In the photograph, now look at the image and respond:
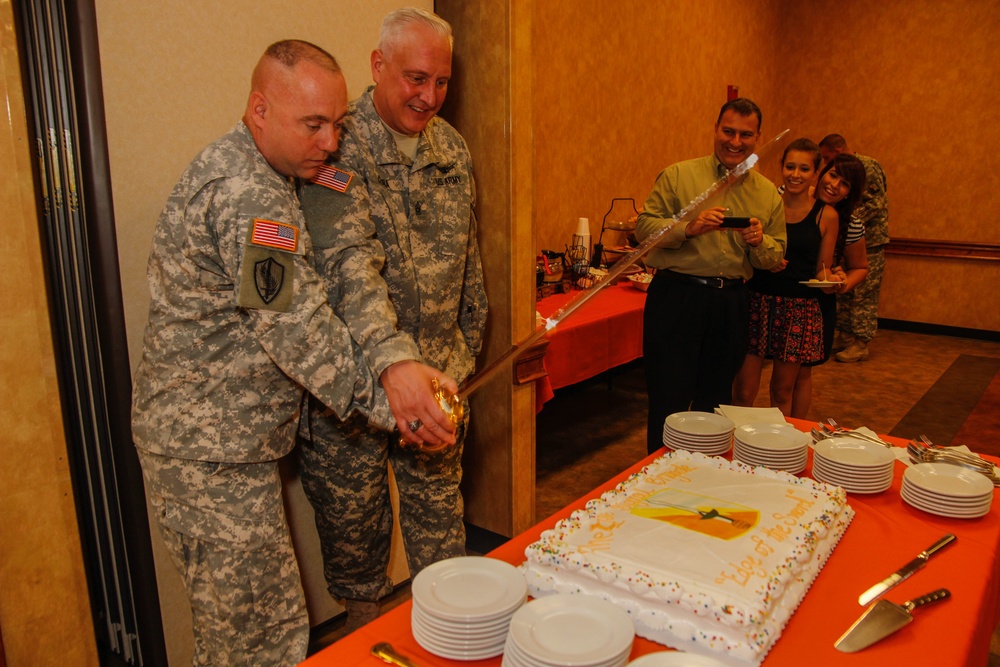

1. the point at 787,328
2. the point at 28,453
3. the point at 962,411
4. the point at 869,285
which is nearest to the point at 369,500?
the point at 28,453

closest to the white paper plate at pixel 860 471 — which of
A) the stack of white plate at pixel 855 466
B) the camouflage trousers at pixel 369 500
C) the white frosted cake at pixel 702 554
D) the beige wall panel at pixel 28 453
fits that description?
the stack of white plate at pixel 855 466

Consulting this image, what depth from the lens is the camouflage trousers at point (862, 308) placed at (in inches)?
226

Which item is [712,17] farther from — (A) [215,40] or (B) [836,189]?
(A) [215,40]

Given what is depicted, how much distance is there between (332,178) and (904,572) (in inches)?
53.6

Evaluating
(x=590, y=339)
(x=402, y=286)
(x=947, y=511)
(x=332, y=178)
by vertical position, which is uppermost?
(x=332, y=178)

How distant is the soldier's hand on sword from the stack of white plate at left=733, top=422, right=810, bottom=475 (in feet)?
2.31

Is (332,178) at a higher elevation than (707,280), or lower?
higher

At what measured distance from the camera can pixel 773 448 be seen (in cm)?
159

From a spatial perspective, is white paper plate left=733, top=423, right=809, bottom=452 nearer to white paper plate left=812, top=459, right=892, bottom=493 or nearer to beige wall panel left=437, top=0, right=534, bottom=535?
white paper plate left=812, top=459, right=892, bottom=493

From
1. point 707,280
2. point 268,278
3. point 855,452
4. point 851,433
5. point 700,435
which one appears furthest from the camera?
point 707,280

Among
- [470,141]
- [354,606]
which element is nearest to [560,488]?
[354,606]

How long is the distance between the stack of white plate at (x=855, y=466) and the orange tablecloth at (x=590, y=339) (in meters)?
1.35

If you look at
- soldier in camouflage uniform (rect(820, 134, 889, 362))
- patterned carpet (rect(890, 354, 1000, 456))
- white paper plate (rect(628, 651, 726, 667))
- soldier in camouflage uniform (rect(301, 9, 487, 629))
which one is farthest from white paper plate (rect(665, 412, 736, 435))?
soldier in camouflage uniform (rect(820, 134, 889, 362))

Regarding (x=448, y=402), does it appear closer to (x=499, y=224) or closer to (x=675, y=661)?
(x=675, y=661)
